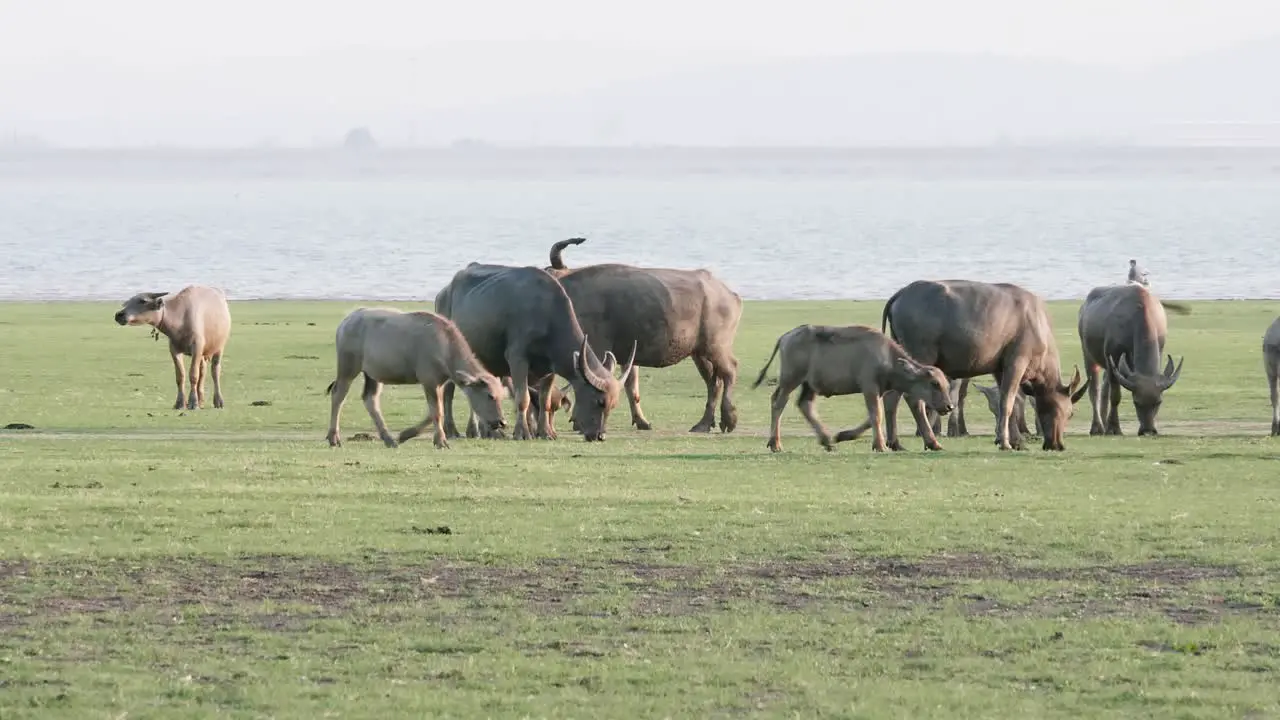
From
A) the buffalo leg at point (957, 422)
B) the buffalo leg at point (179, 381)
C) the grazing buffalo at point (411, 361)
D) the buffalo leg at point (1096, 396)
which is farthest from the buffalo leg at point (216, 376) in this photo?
the buffalo leg at point (1096, 396)

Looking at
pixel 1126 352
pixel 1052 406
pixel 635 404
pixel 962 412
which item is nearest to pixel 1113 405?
pixel 1126 352

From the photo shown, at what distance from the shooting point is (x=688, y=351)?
2592 cm

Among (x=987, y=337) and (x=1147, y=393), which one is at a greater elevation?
(x=987, y=337)

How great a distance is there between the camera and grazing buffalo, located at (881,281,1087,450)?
21953 millimetres

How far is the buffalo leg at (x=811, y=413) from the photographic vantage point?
20828 millimetres

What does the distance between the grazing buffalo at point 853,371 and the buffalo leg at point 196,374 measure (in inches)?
343

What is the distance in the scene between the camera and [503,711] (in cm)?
953

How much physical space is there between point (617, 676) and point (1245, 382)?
21.2 m

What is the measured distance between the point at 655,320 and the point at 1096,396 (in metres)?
5.00

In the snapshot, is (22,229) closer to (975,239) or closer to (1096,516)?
(975,239)

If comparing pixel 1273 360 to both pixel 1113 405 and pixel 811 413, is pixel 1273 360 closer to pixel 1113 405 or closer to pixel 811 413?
pixel 1113 405

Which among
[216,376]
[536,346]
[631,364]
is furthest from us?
[216,376]

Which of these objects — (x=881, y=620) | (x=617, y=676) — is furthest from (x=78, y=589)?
(x=881, y=620)

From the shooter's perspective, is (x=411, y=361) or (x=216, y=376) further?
(x=216, y=376)
